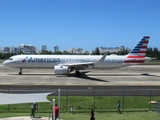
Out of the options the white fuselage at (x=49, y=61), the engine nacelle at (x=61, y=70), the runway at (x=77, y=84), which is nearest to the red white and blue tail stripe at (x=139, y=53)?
the white fuselage at (x=49, y=61)

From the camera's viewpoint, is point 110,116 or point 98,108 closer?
point 110,116

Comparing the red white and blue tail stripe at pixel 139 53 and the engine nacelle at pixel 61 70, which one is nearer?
the engine nacelle at pixel 61 70

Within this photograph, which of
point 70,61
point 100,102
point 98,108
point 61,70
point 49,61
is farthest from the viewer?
point 70,61

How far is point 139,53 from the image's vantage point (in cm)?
4388

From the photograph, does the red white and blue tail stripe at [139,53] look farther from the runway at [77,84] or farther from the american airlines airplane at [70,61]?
the runway at [77,84]

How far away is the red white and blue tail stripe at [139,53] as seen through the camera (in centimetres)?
4275

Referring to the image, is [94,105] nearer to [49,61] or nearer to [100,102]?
[100,102]

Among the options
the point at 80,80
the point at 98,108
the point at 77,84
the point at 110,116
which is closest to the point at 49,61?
the point at 80,80

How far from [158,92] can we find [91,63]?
15572 mm

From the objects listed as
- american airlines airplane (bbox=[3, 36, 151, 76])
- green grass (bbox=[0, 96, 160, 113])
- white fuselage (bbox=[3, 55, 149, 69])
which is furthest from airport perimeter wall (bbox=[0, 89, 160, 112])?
white fuselage (bbox=[3, 55, 149, 69])

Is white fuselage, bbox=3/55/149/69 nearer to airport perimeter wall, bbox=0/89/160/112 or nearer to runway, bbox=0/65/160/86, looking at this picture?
runway, bbox=0/65/160/86

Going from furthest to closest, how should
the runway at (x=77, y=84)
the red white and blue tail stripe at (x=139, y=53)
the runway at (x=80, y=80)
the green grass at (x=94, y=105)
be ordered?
the red white and blue tail stripe at (x=139, y=53) < the runway at (x=80, y=80) < the runway at (x=77, y=84) < the green grass at (x=94, y=105)

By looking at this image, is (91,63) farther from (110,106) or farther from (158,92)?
(110,106)

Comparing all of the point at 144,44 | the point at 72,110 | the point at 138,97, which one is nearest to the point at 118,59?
the point at 144,44
